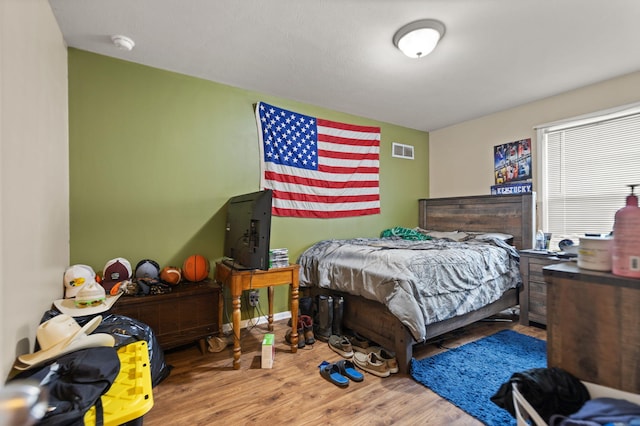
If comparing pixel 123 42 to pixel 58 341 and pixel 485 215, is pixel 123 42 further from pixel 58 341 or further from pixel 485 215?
pixel 485 215

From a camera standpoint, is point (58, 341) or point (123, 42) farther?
point (123, 42)

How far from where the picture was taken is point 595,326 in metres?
0.95

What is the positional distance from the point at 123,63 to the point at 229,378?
8.71 ft

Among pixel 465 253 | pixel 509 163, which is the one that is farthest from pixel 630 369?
pixel 509 163

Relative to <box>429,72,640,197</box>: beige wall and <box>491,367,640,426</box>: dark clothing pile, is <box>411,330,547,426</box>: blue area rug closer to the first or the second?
<box>491,367,640,426</box>: dark clothing pile

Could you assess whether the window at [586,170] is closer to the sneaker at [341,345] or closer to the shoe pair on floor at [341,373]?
the sneaker at [341,345]

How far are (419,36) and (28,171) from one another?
7.94 ft

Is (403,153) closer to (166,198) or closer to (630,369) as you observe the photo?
(166,198)

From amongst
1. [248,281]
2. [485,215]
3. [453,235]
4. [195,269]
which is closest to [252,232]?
[248,281]

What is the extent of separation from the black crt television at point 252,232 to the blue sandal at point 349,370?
870mm

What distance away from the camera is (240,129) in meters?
2.94

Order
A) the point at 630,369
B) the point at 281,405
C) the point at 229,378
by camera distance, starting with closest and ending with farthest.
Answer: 1. the point at 630,369
2. the point at 281,405
3. the point at 229,378

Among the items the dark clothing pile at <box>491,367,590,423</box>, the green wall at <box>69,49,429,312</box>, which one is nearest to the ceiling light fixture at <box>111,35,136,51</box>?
the green wall at <box>69,49,429,312</box>

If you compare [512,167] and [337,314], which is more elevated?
[512,167]
